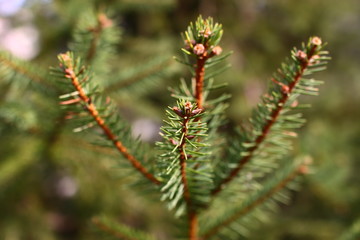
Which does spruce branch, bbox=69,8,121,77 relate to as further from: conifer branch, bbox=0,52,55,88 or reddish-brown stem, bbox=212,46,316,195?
reddish-brown stem, bbox=212,46,316,195

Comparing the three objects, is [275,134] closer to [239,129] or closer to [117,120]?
[239,129]

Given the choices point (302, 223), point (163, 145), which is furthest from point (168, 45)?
point (163, 145)

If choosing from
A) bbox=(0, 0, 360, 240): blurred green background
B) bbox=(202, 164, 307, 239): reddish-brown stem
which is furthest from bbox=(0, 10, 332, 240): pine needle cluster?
bbox=(0, 0, 360, 240): blurred green background

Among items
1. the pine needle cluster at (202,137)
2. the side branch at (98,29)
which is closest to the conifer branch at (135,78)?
the side branch at (98,29)

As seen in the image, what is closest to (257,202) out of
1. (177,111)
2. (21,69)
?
(177,111)

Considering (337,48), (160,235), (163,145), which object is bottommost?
(160,235)

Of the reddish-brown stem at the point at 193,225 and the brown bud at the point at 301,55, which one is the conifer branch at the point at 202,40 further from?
the reddish-brown stem at the point at 193,225
